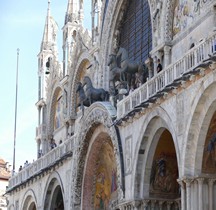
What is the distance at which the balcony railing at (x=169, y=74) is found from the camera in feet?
59.9

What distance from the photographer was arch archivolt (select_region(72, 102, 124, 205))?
942 inches

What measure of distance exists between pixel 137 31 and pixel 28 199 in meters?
11.9

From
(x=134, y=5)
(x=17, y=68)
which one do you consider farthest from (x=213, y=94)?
(x=17, y=68)

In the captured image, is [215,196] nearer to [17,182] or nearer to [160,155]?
[160,155]

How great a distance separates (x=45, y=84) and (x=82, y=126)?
13702 millimetres

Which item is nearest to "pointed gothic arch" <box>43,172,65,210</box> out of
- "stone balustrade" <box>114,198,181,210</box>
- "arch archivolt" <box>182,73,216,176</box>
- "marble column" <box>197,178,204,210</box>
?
"stone balustrade" <box>114,198,181,210</box>

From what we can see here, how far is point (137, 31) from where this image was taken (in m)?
29.7

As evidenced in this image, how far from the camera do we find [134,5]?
3023cm

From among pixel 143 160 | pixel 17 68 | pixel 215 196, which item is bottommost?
pixel 215 196

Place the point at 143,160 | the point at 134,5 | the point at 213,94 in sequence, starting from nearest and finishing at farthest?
the point at 213,94 → the point at 143,160 → the point at 134,5

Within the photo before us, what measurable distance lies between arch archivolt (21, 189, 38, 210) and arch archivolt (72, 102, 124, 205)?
691 centimetres

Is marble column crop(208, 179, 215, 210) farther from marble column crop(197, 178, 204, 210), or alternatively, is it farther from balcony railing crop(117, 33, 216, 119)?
balcony railing crop(117, 33, 216, 119)

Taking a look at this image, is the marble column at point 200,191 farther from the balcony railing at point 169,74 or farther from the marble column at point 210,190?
the balcony railing at point 169,74

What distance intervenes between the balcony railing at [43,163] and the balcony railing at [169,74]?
21.2 feet
